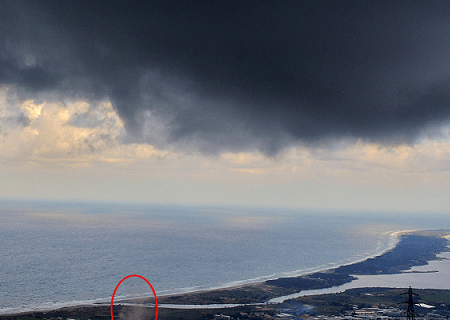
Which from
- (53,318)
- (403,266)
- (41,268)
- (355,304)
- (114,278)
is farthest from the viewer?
(403,266)

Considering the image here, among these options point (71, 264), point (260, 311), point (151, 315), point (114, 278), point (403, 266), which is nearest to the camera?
point (151, 315)

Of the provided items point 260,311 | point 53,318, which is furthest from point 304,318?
point 53,318

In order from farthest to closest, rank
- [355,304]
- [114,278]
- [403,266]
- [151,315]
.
Result: [403,266], [114,278], [355,304], [151,315]

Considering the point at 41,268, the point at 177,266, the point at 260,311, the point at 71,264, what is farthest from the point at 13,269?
the point at 260,311

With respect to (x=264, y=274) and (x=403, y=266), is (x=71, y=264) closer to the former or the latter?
(x=264, y=274)

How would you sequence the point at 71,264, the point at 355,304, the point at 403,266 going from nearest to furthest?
1. the point at 355,304
2. the point at 71,264
3. the point at 403,266

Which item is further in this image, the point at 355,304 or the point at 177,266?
the point at 177,266

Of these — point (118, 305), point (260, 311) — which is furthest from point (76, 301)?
point (260, 311)

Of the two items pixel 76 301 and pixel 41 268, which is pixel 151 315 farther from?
pixel 41 268

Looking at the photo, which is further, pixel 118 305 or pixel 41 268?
pixel 41 268
